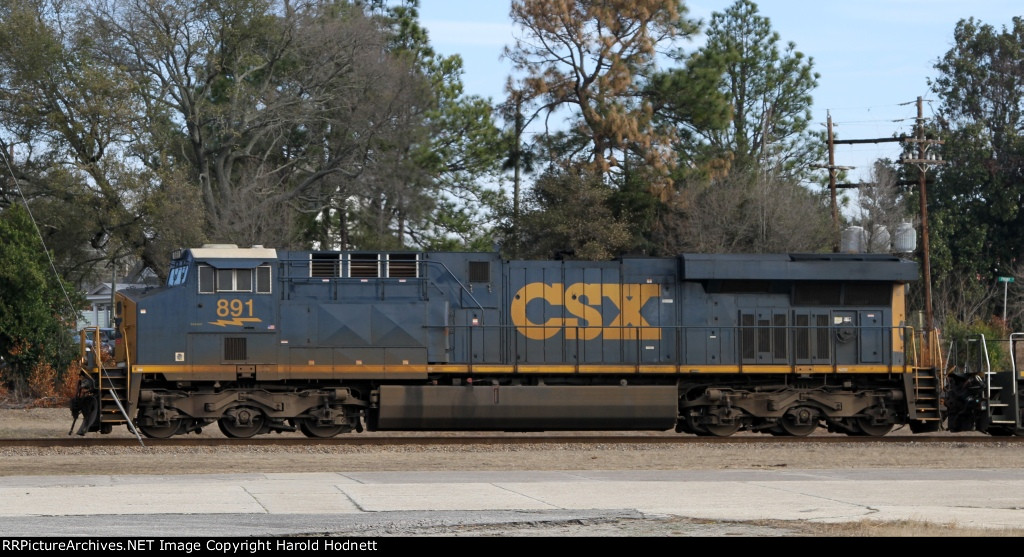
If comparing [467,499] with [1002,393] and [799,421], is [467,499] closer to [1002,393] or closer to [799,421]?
[799,421]

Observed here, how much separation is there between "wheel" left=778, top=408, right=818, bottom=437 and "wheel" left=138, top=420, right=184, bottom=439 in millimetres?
Result: 10060

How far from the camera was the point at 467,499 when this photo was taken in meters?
11.1

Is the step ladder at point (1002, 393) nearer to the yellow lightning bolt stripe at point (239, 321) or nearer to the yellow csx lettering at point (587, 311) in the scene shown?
the yellow csx lettering at point (587, 311)

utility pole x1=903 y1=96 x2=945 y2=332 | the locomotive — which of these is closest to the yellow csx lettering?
the locomotive

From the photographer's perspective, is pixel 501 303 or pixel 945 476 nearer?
pixel 945 476

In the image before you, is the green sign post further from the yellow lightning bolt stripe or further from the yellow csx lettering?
the yellow lightning bolt stripe

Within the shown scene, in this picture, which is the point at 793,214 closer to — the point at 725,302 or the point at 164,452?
the point at 725,302

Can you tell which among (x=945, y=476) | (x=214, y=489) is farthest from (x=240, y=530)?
(x=945, y=476)

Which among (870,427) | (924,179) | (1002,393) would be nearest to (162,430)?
(870,427)

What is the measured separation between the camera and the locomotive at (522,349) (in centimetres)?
1838

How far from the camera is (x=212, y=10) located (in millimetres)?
36312

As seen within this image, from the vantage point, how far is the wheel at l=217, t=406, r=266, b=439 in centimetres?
1859

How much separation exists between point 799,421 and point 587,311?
4092mm

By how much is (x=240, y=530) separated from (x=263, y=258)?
1000cm
